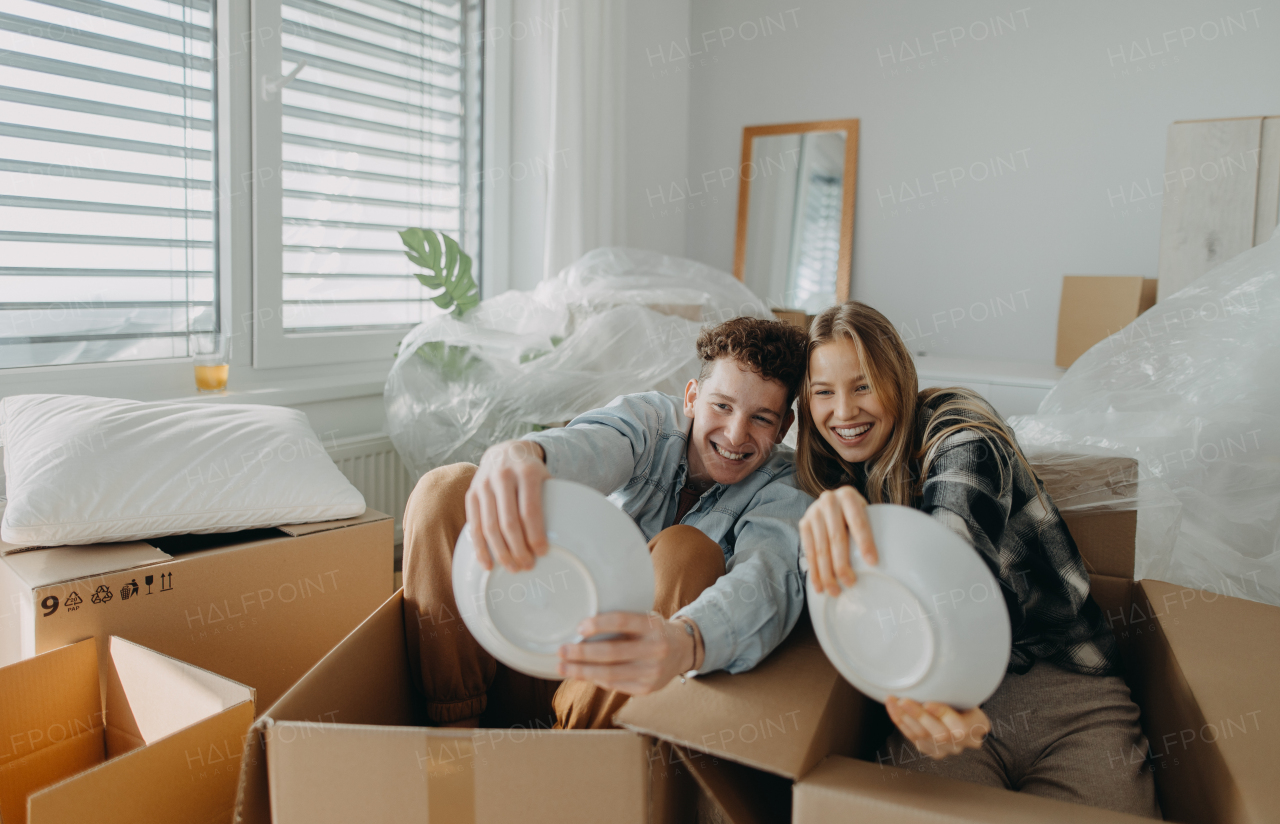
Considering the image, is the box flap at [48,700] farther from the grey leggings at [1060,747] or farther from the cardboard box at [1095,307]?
the cardboard box at [1095,307]

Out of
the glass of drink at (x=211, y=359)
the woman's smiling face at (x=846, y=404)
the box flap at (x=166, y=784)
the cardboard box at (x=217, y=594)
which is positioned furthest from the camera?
the glass of drink at (x=211, y=359)

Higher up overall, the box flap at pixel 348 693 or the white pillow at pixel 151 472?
the white pillow at pixel 151 472

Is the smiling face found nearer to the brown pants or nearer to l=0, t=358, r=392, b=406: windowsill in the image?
the brown pants

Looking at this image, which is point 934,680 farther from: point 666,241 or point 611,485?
point 666,241

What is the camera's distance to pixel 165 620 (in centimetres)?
123

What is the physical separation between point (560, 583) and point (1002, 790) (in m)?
0.40

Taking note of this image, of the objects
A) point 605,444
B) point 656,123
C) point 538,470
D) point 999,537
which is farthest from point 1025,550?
point 656,123

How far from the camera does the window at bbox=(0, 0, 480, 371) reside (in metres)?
1.75

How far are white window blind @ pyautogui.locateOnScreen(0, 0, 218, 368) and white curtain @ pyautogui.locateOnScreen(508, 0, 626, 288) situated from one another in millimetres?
1008

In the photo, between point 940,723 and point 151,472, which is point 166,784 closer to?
point 151,472

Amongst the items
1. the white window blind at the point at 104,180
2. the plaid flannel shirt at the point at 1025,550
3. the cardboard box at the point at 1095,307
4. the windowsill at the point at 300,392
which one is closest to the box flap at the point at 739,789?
the plaid flannel shirt at the point at 1025,550

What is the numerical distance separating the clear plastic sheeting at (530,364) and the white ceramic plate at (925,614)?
1337mm

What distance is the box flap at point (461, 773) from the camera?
726 millimetres

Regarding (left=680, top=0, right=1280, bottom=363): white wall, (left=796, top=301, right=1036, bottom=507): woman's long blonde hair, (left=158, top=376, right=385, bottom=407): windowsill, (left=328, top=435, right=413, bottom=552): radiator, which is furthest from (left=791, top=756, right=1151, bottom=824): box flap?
(left=680, top=0, right=1280, bottom=363): white wall
